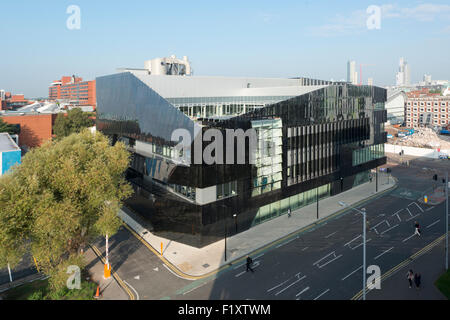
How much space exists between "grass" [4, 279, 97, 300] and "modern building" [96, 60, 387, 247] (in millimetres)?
11124

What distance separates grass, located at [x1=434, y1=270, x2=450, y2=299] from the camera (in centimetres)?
2418

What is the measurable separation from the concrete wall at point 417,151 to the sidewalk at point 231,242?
47.5 meters

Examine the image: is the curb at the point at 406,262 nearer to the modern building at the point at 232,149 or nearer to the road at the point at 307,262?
the road at the point at 307,262

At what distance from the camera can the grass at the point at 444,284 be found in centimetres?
2418

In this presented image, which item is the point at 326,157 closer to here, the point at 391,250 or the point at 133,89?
the point at 391,250

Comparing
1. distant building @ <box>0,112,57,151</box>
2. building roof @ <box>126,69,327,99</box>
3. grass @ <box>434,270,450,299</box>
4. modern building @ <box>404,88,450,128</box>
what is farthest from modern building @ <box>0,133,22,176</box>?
modern building @ <box>404,88,450,128</box>

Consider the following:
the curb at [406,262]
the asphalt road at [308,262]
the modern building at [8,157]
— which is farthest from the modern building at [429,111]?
the modern building at [8,157]

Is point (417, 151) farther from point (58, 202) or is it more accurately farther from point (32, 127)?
point (32, 127)

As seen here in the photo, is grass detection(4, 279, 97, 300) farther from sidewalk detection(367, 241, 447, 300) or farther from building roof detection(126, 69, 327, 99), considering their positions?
building roof detection(126, 69, 327, 99)

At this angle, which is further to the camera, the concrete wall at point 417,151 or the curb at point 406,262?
the concrete wall at point 417,151

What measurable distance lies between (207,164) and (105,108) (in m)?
28.1

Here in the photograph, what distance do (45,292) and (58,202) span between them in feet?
24.0

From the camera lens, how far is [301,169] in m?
42.9
